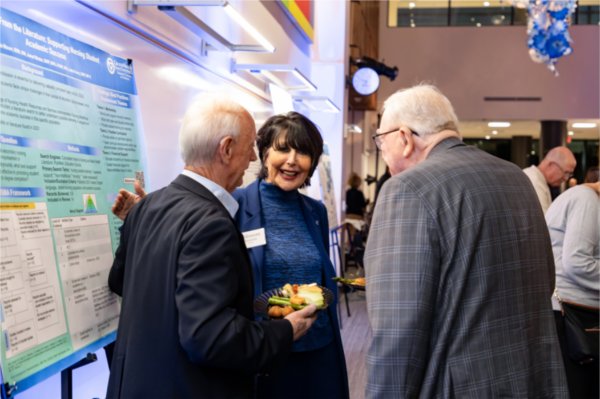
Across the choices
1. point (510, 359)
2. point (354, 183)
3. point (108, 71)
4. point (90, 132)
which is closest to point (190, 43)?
point (108, 71)

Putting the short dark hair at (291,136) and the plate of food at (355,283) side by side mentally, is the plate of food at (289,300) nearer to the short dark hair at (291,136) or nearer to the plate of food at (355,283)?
the plate of food at (355,283)

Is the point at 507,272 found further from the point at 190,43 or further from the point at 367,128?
the point at 367,128

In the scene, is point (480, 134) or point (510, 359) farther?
point (480, 134)

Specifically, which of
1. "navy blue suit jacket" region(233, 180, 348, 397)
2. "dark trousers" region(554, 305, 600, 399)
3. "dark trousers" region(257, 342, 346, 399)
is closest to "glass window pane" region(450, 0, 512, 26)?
"dark trousers" region(554, 305, 600, 399)

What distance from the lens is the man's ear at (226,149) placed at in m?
1.80

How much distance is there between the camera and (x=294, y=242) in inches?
104

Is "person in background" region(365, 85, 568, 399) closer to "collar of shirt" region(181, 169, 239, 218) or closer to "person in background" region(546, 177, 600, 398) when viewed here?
"collar of shirt" region(181, 169, 239, 218)

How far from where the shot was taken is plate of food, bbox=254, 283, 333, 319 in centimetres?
205

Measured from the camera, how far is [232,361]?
1597 mm

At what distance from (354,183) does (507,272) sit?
10294mm

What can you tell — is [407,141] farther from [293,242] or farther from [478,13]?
[478,13]

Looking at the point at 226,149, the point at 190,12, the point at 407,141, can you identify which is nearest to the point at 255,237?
the point at 226,149

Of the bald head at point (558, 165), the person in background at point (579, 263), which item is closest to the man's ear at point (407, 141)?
the person in background at point (579, 263)

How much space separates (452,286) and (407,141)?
44cm
